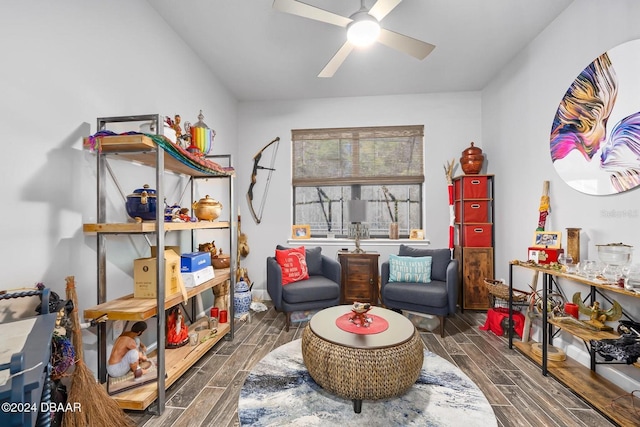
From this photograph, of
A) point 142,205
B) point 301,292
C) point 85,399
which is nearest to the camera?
point 85,399

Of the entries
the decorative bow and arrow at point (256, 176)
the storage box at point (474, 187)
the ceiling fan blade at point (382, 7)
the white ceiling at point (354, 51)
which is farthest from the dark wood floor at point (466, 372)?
the white ceiling at point (354, 51)

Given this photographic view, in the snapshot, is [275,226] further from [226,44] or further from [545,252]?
[545,252]

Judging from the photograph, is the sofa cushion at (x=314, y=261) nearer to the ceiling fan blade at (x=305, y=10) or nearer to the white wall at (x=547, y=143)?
the white wall at (x=547, y=143)

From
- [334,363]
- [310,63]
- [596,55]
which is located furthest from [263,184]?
[596,55]

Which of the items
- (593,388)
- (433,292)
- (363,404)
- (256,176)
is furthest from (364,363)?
(256,176)

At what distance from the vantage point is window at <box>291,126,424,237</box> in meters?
4.07

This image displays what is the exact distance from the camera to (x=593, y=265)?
192cm

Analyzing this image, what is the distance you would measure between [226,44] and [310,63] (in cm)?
92

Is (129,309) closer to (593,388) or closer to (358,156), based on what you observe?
(593,388)

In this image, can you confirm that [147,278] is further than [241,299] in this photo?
No

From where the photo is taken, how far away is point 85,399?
1.36m

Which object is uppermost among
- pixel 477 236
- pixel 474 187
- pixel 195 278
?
pixel 474 187

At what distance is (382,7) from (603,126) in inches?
73.9

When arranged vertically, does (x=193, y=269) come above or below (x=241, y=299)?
above
